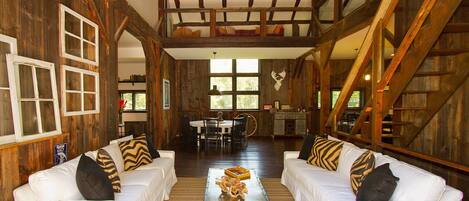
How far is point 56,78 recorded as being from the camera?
2.51m

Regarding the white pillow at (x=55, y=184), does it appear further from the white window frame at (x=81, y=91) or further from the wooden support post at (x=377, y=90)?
the wooden support post at (x=377, y=90)

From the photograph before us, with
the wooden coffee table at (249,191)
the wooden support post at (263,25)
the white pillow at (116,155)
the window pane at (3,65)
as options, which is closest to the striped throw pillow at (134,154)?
the white pillow at (116,155)

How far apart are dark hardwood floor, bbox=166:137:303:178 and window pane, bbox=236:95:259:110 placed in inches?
83.2

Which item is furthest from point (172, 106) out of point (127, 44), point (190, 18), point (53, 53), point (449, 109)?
point (449, 109)

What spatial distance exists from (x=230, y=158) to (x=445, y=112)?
3.62 m

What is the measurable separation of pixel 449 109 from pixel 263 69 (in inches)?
229

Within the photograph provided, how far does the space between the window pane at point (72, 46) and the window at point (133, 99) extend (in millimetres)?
5683

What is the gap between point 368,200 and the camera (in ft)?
6.40

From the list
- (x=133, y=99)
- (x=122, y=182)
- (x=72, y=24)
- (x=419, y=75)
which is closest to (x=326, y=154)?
(x=419, y=75)

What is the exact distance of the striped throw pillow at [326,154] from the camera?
3137mm

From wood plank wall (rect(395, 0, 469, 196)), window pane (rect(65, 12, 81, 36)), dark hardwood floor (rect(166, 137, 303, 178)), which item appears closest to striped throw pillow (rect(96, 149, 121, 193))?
window pane (rect(65, 12, 81, 36))

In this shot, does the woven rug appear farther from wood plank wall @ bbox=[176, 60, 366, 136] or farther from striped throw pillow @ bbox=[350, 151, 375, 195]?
wood plank wall @ bbox=[176, 60, 366, 136]

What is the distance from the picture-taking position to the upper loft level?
16.2 feet

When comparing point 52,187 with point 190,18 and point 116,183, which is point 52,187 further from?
point 190,18
